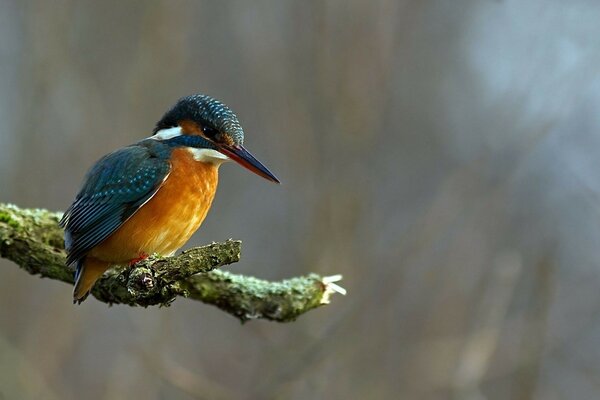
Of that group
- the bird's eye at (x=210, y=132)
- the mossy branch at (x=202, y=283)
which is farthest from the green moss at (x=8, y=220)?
the bird's eye at (x=210, y=132)

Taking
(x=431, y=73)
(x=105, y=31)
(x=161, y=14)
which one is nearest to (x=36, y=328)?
(x=161, y=14)

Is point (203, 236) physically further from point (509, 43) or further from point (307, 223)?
point (509, 43)

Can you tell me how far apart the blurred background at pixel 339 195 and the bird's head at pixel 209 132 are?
118 cm

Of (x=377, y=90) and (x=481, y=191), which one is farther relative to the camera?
(x=481, y=191)

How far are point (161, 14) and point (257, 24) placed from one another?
3.16 ft

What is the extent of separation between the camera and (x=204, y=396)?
12.2 feet

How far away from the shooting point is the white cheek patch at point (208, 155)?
3092mm

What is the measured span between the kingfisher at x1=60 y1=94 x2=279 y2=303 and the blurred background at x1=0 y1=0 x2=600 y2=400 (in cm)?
101

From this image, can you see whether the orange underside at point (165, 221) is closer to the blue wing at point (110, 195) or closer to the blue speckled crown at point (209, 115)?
the blue wing at point (110, 195)

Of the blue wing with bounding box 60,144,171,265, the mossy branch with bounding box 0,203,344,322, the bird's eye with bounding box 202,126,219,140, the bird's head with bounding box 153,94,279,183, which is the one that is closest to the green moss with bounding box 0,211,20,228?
the mossy branch with bounding box 0,203,344,322

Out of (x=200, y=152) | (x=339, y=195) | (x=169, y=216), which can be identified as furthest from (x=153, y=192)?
(x=339, y=195)

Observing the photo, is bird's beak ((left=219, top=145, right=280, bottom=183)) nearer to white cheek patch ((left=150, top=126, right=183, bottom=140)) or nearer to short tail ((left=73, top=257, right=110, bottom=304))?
white cheek patch ((left=150, top=126, right=183, bottom=140))

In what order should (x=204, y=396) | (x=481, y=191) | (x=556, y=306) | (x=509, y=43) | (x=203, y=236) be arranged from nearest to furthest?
(x=204, y=396)
(x=481, y=191)
(x=509, y=43)
(x=556, y=306)
(x=203, y=236)

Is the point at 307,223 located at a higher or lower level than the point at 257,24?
lower
